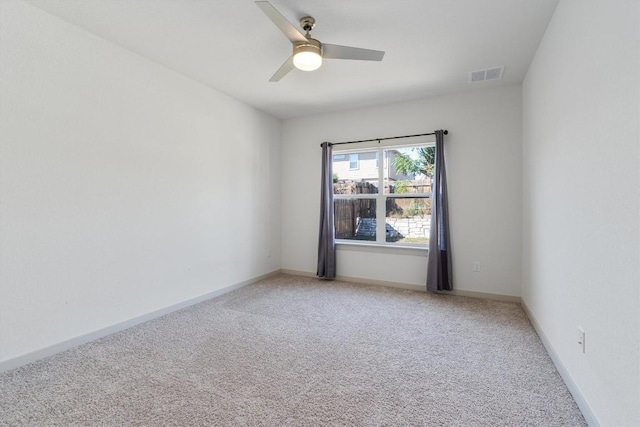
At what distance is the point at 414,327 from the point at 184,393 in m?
2.01

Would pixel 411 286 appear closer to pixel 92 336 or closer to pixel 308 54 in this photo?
pixel 308 54

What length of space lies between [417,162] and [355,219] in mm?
1230

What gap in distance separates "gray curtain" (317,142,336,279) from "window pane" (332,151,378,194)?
232 millimetres

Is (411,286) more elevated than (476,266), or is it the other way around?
(476,266)

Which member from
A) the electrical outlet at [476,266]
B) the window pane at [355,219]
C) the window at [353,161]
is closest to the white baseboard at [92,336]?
the window pane at [355,219]

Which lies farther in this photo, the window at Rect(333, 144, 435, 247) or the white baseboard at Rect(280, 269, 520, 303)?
the window at Rect(333, 144, 435, 247)

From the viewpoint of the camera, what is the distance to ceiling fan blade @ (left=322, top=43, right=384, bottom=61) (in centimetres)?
225

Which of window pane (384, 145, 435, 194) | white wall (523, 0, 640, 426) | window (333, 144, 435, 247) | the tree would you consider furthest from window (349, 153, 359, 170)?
white wall (523, 0, 640, 426)

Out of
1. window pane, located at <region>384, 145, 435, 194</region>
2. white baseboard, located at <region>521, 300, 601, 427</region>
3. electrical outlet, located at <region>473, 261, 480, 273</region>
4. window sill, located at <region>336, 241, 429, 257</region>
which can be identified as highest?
window pane, located at <region>384, 145, 435, 194</region>

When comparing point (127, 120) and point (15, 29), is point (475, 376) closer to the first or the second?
point (127, 120)

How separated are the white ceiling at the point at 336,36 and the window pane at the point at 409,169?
0.87 m

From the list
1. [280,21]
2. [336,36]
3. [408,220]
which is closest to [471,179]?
[408,220]

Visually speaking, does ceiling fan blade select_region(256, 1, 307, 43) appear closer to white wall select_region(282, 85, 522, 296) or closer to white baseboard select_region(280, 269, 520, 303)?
white wall select_region(282, 85, 522, 296)

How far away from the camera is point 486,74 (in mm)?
3262
